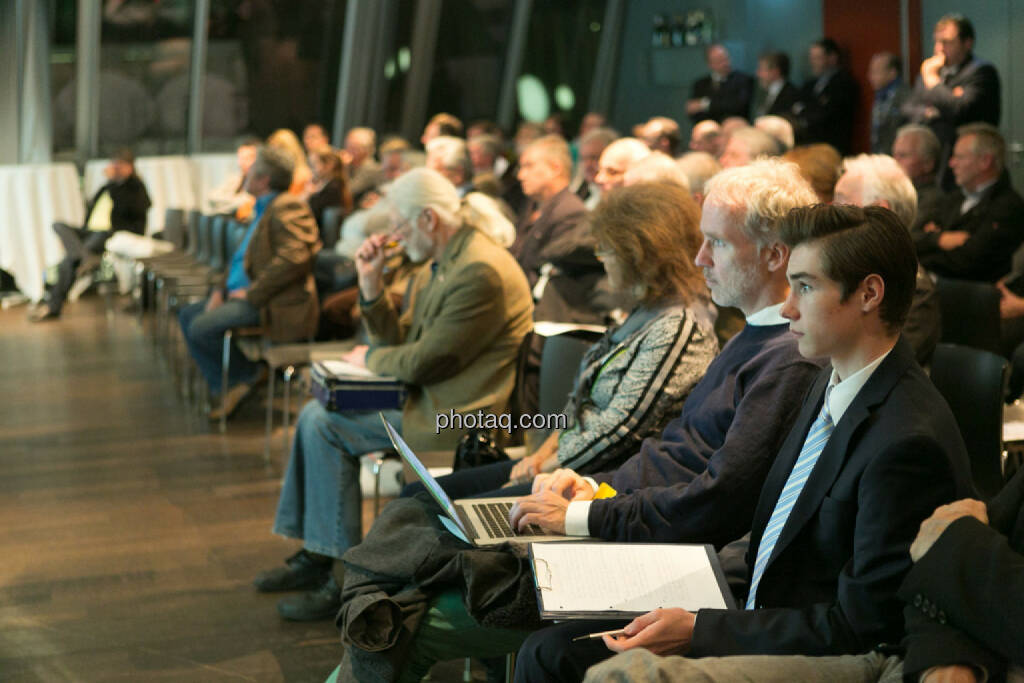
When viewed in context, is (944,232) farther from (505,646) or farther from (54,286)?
(54,286)

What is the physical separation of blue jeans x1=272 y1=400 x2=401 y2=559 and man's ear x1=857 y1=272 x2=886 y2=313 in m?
2.16

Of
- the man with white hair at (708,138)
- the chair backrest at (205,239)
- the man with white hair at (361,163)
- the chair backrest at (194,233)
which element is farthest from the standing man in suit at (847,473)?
the man with white hair at (361,163)

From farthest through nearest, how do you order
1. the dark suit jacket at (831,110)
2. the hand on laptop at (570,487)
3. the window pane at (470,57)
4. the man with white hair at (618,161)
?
the window pane at (470,57)
the dark suit jacket at (831,110)
the man with white hair at (618,161)
the hand on laptop at (570,487)

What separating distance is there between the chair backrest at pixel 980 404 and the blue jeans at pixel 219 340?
13.2ft

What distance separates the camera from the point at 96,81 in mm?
11500

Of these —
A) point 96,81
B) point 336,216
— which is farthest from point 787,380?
point 96,81

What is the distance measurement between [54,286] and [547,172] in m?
5.77

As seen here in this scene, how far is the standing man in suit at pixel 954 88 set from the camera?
259 inches

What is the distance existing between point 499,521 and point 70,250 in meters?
8.53

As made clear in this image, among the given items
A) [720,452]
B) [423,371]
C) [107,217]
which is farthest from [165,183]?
[720,452]

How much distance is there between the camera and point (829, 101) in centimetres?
903

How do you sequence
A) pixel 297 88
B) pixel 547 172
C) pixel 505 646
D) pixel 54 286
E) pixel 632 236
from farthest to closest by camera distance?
pixel 297 88 < pixel 54 286 < pixel 547 172 < pixel 632 236 < pixel 505 646

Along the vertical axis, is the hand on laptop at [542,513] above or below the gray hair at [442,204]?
below

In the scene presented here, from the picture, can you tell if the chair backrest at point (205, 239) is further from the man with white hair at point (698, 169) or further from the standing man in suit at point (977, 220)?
the standing man in suit at point (977, 220)
